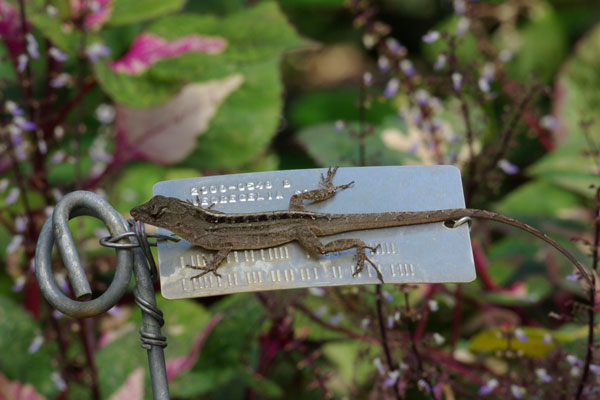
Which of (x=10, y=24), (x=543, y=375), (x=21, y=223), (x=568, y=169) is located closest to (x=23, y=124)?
(x=21, y=223)

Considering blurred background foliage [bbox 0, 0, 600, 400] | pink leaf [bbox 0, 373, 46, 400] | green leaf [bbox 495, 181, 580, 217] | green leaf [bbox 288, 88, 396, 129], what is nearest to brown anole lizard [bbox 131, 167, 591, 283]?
blurred background foliage [bbox 0, 0, 600, 400]

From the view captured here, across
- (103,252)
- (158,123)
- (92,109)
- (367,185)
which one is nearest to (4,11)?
(92,109)

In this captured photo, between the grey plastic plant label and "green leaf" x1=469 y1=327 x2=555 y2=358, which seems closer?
the grey plastic plant label

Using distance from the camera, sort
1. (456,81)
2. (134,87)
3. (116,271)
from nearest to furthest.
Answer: (116,271), (456,81), (134,87)

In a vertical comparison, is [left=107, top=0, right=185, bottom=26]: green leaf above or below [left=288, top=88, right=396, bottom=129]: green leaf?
above

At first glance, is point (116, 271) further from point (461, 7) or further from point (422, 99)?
point (461, 7)

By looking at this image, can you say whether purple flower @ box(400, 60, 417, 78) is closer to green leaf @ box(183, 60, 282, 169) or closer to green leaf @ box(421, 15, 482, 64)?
green leaf @ box(183, 60, 282, 169)

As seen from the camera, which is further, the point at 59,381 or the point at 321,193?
the point at 59,381

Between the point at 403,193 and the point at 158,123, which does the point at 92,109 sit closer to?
the point at 158,123

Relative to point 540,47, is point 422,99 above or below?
above
